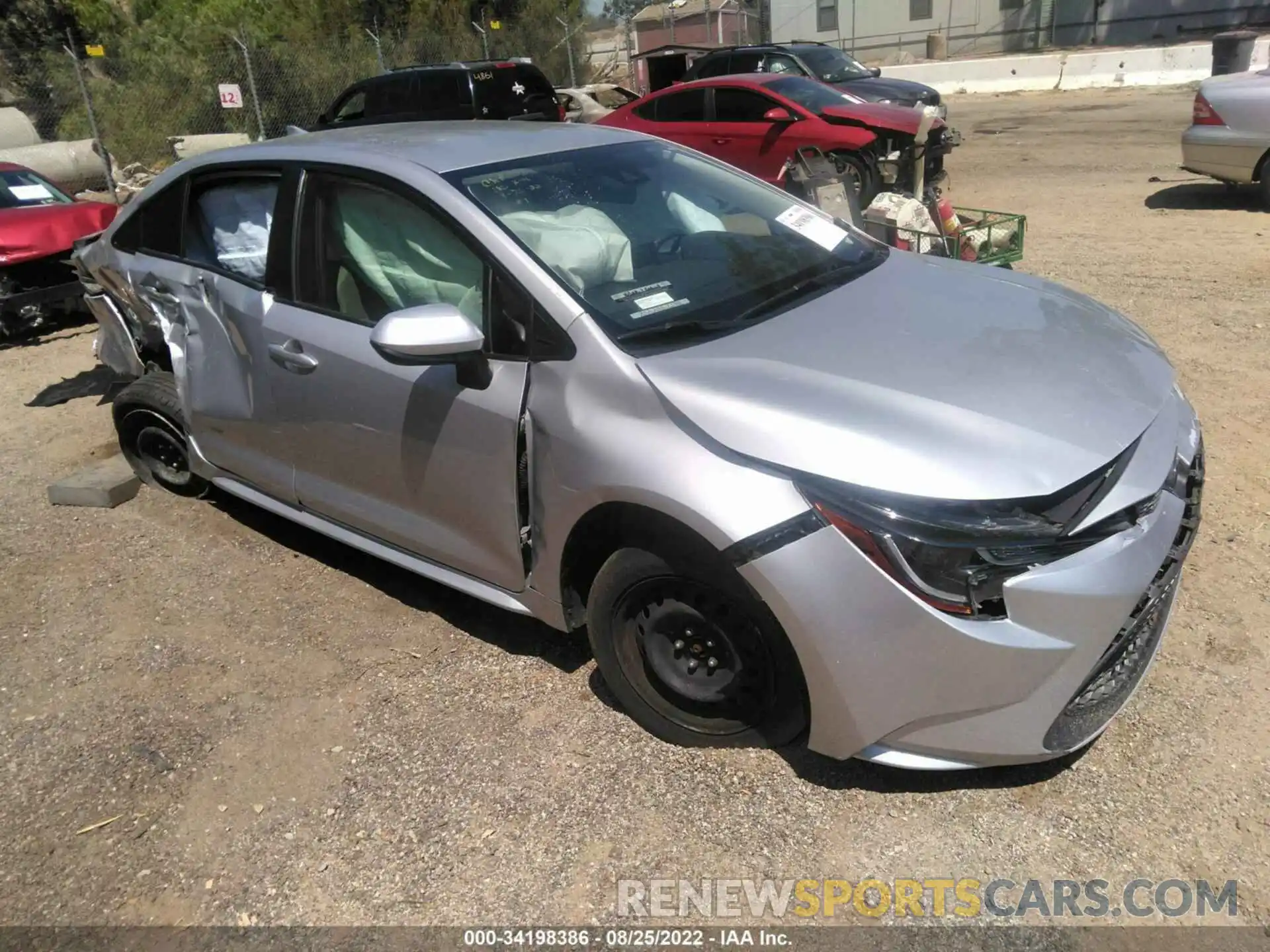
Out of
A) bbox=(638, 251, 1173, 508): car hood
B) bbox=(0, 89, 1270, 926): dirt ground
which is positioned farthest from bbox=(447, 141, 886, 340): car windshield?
bbox=(0, 89, 1270, 926): dirt ground

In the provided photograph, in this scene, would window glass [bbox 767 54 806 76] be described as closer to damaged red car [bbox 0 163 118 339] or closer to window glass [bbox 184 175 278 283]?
damaged red car [bbox 0 163 118 339]

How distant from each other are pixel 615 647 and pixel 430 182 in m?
1.60

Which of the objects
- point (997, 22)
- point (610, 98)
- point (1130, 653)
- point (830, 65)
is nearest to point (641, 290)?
point (1130, 653)

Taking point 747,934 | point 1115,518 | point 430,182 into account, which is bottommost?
point 747,934

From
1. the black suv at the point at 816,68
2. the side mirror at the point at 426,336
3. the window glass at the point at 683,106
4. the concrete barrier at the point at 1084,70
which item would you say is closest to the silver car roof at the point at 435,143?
the side mirror at the point at 426,336

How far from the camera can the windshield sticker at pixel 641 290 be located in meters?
2.94

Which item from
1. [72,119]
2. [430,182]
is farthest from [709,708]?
[72,119]

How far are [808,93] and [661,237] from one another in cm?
864

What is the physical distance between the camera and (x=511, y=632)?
3.58 m

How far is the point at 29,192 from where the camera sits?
8.49 m

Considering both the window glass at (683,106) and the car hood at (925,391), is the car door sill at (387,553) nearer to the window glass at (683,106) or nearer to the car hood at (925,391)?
the car hood at (925,391)

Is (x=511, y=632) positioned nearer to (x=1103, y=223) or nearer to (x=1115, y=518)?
(x=1115, y=518)

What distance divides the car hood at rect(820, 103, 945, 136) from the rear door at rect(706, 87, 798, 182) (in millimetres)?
450

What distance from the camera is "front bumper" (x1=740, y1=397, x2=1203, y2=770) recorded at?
2266 mm
